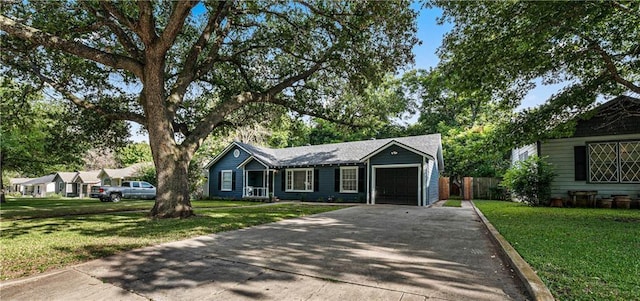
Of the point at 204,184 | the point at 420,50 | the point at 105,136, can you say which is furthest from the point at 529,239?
the point at 204,184

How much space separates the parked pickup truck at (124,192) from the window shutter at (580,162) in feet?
85.5

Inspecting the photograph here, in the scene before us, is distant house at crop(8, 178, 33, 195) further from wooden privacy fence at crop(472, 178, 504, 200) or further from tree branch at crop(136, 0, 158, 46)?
wooden privacy fence at crop(472, 178, 504, 200)

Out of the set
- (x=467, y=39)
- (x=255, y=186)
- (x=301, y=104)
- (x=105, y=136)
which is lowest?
(x=255, y=186)

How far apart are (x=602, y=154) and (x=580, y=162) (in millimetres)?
751

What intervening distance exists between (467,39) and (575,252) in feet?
20.2

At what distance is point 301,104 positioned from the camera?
12656 mm

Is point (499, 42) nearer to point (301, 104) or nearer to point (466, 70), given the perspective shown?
point (466, 70)

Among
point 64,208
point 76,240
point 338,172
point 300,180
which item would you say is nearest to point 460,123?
point 338,172

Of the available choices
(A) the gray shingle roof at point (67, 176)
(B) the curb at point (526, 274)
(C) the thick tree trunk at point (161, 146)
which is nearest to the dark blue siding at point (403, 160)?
(B) the curb at point (526, 274)

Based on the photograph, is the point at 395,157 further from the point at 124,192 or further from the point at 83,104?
the point at 124,192

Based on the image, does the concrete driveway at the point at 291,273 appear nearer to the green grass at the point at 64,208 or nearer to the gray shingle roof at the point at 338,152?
the green grass at the point at 64,208

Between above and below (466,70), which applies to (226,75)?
above

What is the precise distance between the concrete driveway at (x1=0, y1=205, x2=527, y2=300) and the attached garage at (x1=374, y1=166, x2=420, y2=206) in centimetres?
1004

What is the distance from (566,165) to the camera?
12.8 m
